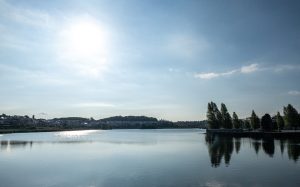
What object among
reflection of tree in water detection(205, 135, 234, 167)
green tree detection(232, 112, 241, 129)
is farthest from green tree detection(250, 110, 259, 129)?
reflection of tree in water detection(205, 135, 234, 167)

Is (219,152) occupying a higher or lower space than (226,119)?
lower

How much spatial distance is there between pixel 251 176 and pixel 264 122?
102 meters

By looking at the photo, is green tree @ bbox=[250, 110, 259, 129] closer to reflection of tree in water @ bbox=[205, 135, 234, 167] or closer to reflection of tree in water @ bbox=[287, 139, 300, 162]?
reflection of tree in water @ bbox=[205, 135, 234, 167]

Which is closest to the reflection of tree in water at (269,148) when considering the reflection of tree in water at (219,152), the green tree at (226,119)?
the reflection of tree in water at (219,152)

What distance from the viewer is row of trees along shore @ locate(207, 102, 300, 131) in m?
137

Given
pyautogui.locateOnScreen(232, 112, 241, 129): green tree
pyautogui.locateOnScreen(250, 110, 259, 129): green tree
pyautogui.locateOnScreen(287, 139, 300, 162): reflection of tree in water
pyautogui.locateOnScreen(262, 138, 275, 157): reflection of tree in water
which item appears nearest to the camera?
pyautogui.locateOnScreen(287, 139, 300, 162): reflection of tree in water

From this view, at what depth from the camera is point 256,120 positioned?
160 meters

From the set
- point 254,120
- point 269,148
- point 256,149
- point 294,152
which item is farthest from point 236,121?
point 294,152

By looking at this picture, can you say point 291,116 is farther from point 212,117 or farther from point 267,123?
point 212,117

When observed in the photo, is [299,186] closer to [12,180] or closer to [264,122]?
[12,180]

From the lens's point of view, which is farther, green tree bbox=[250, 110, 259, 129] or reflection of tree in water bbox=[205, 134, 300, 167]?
green tree bbox=[250, 110, 259, 129]

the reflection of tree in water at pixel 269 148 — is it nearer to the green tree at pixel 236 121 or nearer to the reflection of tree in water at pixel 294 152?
the reflection of tree in water at pixel 294 152

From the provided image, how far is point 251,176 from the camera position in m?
42.4

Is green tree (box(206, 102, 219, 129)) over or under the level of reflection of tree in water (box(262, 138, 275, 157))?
over
